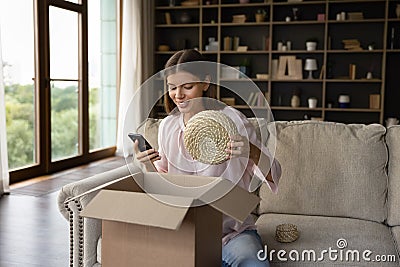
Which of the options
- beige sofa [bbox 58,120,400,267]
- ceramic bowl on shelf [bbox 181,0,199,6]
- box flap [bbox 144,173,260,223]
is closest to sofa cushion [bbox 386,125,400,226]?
beige sofa [bbox 58,120,400,267]

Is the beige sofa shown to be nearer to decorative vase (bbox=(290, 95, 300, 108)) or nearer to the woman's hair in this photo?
the woman's hair

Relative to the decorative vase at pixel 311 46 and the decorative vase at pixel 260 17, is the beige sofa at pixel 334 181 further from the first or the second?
the decorative vase at pixel 260 17

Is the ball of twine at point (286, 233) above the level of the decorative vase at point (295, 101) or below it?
below

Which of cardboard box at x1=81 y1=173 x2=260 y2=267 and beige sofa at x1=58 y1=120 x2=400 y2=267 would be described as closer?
cardboard box at x1=81 y1=173 x2=260 y2=267

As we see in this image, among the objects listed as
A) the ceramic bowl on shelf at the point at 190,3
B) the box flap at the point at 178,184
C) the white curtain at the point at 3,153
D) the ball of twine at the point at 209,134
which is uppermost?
the ceramic bowl on shelf at the point at 190,3

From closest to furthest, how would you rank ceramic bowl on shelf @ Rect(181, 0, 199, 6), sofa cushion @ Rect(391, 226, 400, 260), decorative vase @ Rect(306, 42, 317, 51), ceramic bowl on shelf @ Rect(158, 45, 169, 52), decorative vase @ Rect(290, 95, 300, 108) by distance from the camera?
sofa cushion @ Rect(391, 226, 400, 260) → decorative vase @ Rect(306, 42, 317, 51) → decorative vase @ Rect(290, 95, 300, 108) → ceramic bowl on shelf @ Rect(181, 0, 199, 6) → ceramic bowl on shelf @ Rect(158, 45, 169, 52)

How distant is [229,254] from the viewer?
1440 millimetres

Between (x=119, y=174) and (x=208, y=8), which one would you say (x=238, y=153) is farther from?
(x=208, y=8)

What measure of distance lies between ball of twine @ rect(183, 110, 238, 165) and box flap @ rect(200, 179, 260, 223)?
80 millimetres

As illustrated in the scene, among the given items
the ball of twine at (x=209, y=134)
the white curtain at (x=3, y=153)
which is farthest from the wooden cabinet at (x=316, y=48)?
the ball of twine at (x=209, y=134)

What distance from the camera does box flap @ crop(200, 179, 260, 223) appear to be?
104 cm

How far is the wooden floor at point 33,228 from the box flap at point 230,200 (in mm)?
1662

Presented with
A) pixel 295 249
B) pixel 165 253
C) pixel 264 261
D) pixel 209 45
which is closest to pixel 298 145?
pixel 295 249

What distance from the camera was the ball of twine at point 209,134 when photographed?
3.66 ft
